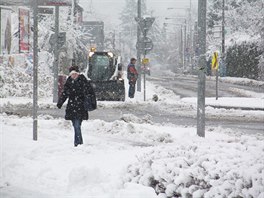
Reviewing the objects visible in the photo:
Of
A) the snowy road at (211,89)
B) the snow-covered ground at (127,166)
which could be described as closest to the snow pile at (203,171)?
the snow-covered ground at (127,166)

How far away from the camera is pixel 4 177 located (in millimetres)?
8398

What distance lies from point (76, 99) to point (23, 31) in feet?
5.95

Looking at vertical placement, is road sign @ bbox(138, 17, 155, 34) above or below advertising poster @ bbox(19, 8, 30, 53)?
above

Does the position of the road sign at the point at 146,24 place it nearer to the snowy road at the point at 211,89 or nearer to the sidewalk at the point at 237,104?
the sidewalk at the point at 237,104

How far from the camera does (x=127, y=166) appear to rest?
7902mm

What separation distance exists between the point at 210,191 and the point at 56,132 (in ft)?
25.3

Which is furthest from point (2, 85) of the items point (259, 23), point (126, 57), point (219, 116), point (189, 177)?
point (126, 57)

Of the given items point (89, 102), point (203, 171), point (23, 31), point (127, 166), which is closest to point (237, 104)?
point (89, 102)

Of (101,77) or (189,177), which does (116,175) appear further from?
(101,77)

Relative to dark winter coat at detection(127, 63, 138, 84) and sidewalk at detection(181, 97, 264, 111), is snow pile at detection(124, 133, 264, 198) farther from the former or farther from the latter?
dark winter coat at detection(127, 63, 138, 84)

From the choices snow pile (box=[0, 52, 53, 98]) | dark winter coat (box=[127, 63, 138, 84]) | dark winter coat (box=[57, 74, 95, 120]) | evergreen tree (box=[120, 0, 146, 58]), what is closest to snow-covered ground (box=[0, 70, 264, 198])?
dark winter coat (box=[57, 74, 95, 120])

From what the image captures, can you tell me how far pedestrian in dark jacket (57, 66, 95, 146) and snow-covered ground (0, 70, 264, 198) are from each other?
0.44 m

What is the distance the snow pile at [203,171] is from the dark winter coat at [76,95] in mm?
3703

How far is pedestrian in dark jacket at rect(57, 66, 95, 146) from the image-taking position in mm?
11195
